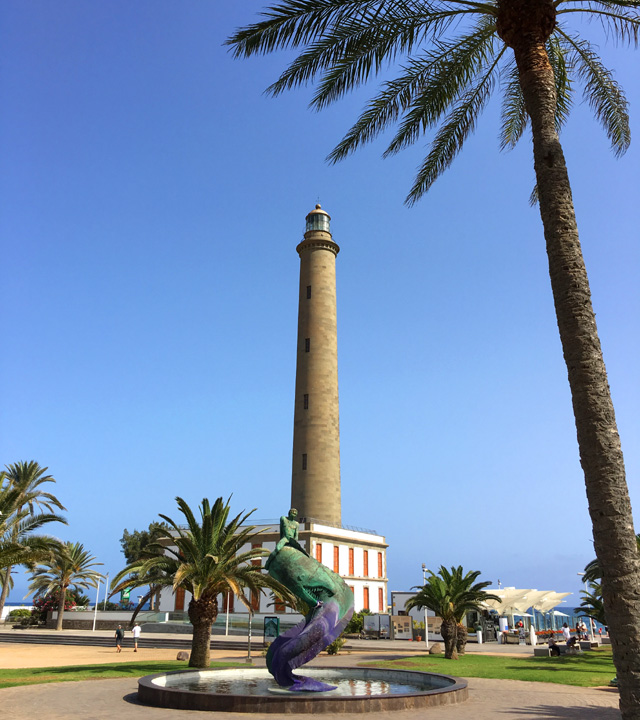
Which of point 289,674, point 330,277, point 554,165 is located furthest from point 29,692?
point 330,277

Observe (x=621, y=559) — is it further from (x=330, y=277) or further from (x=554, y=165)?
(x=330, y=277)

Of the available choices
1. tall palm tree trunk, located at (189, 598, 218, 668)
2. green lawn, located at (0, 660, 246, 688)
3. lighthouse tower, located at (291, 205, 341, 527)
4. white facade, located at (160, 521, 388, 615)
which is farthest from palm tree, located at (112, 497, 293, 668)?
lighthouse tower, located at (291, 205, 341, 527)

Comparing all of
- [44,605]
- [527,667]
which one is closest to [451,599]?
[527,667]

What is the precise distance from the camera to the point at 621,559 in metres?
6.93

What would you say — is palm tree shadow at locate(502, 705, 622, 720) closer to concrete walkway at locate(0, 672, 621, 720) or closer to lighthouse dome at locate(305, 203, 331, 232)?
concrete walkway at locate(0, 672, 621, 720)

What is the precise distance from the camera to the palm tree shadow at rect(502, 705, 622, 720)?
35.2 ft

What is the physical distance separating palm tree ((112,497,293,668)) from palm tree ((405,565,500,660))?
832cm

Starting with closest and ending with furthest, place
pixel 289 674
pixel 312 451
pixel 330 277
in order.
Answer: pixel 289 674 → pixel 312 451 → pixel 330 277

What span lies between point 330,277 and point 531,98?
4061 centimetres

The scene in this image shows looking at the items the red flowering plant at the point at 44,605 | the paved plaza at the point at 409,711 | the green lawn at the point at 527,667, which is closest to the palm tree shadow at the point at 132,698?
the paved plaza at the point at 409,711

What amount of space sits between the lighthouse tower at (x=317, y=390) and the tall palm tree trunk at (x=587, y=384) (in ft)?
121

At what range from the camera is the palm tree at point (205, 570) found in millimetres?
17812

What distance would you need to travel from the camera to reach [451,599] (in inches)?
969

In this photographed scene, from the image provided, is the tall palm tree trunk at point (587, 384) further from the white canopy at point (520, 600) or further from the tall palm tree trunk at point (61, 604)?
the white canopy at point (520, 600)
